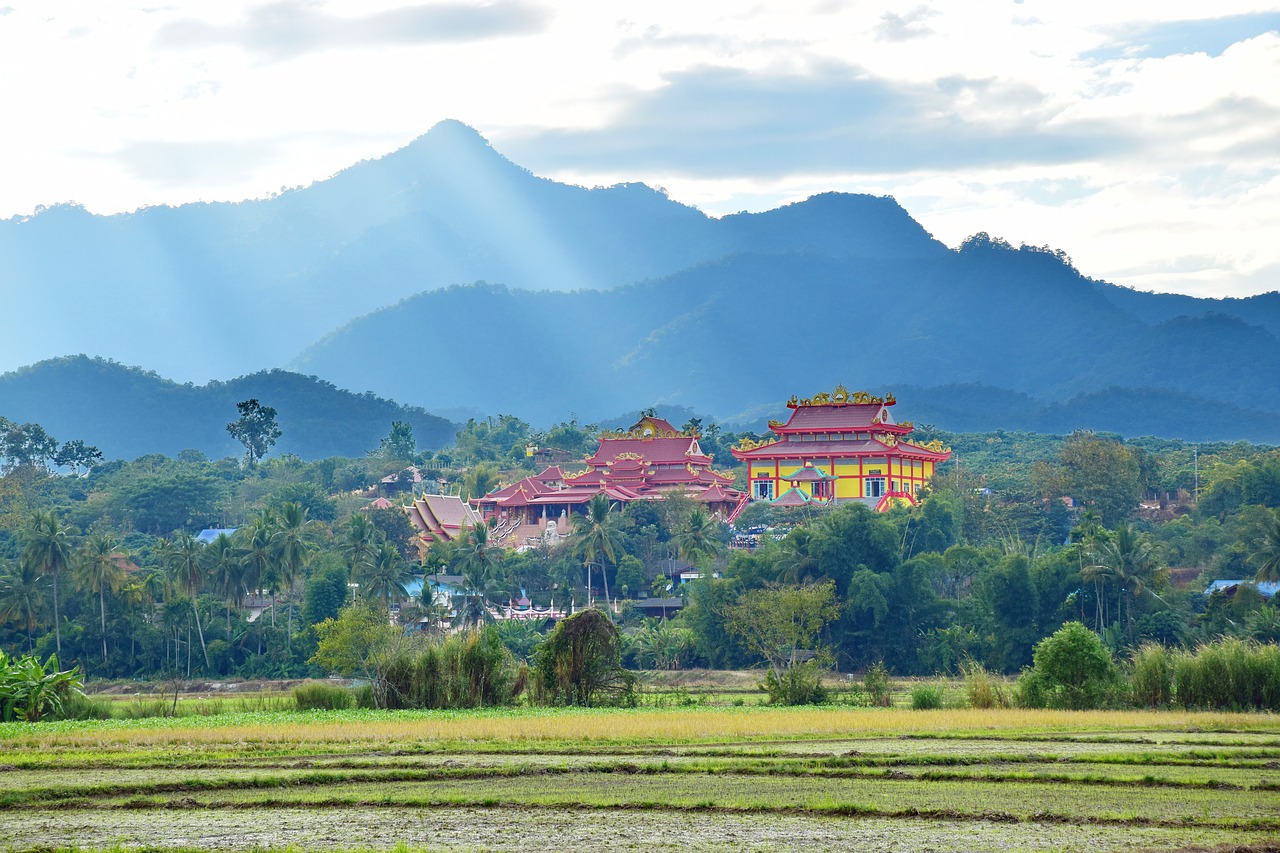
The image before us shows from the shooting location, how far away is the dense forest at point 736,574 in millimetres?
66438

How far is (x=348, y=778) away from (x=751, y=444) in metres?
78.5

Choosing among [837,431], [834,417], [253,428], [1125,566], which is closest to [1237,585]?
[1125,566]

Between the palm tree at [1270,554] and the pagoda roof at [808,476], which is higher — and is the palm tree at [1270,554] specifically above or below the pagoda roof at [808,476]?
below

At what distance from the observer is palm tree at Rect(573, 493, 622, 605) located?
85.0 m

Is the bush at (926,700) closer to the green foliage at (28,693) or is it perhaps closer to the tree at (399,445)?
the green foliage at (28,693)

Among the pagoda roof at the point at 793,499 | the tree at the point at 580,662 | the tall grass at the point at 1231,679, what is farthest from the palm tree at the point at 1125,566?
the pagoda roof at the point at 793,499

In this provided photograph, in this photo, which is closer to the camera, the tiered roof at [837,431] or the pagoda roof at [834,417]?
the tiered roof at [837,431]

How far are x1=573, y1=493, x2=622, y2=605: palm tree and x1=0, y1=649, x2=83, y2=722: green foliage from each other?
1743 inches

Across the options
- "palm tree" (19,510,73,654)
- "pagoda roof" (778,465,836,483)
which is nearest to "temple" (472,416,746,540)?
"pagoda roof" (778,465,836,483)

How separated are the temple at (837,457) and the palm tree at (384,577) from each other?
2915cm

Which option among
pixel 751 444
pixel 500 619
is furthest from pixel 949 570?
pixel 751 444

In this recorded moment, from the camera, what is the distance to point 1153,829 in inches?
797

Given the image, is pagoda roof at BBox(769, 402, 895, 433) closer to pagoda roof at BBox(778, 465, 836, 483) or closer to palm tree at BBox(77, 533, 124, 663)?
pagoda roof at BBox(778, 465, 836, 483)

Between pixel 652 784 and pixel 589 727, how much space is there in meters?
11.3
